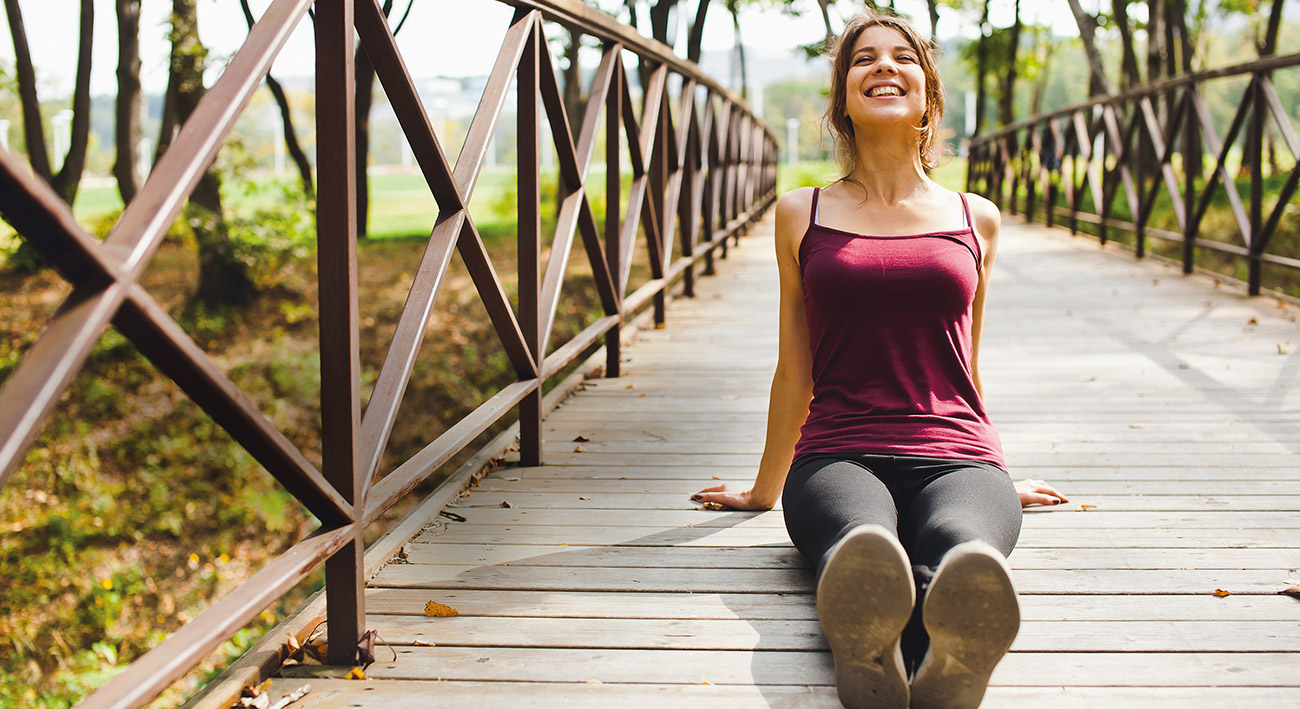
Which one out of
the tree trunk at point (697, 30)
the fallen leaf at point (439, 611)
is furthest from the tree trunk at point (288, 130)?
the fallen leaf at point (439, 611)

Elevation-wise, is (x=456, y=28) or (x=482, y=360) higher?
(x=456, y=28)

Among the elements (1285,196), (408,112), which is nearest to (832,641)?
(408,112)

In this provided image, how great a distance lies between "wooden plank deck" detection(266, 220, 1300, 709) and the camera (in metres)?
1.75

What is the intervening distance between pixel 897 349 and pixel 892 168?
42 cm

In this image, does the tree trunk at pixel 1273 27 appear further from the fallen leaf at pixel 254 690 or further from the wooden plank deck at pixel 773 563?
the fallen leaf at pixel 254 690

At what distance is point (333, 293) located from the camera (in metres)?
1.69

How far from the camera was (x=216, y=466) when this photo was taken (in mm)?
8789

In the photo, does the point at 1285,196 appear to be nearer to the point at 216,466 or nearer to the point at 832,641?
the point at 832,641

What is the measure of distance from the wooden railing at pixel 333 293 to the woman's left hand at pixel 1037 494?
1.32 metres

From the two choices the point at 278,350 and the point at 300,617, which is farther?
the point at 278,350

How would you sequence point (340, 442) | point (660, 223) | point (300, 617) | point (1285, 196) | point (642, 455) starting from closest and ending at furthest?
point (340, 442) → point (300, 617) → point (642, 455) → point (660, 223) → point (1285, 196)

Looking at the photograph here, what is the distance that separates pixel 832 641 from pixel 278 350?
30.2 feet

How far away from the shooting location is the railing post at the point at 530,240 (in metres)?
2.85

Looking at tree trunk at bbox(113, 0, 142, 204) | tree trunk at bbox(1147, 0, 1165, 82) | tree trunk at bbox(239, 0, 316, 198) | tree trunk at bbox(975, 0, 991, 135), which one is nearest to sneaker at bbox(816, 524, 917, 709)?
tree trunk at bbox(239, 0, 316, 198)
